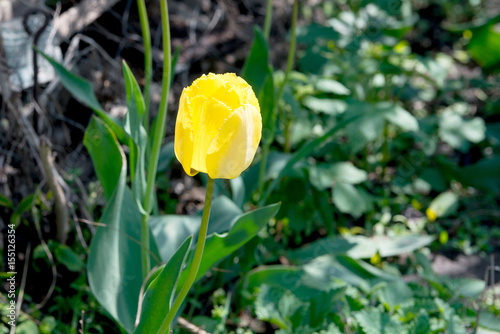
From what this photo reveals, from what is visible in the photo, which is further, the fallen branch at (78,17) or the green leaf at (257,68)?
the fallen branch at (78,17)

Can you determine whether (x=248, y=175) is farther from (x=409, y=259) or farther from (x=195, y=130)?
(x=195, y=130)

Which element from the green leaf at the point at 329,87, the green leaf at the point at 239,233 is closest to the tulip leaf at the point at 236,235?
the green leaf at the point at 239,233

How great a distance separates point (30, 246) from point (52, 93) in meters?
0.51

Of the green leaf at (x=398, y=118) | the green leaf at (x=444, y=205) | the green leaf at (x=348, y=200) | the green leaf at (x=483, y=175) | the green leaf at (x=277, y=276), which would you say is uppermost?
the green leaf at (x=398, y=118)

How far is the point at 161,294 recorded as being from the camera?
3.30 feet

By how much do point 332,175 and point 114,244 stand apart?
0.87 meters

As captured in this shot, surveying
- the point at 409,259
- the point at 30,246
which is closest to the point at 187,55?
the point at 30,246

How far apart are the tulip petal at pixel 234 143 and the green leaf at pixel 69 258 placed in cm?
97

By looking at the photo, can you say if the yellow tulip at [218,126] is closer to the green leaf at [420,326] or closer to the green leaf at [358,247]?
the green leaf at [420,326]

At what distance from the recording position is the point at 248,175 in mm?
1844

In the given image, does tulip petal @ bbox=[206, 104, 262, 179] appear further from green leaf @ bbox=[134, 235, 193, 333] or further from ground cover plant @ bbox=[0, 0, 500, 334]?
green leaf @ bbox=[134, 235, 193, 333]

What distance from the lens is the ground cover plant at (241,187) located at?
1167 millimetres

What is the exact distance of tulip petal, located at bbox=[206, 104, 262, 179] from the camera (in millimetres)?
750

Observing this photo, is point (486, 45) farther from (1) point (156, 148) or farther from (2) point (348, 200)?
(1) point (156, 148)
